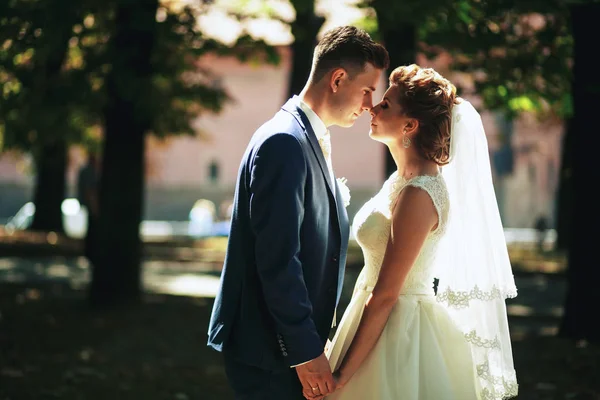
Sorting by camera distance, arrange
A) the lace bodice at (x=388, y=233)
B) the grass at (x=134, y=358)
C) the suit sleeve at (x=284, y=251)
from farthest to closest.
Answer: the grass at (x=134, y=358), the lace bodice at (x=388, y=233), the suit sleeve at (x=284, y=251)

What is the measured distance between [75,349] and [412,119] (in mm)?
6975

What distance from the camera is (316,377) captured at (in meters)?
3.71

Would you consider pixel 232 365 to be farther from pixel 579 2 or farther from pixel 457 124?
pixel 579 2

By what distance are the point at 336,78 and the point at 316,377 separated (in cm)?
115

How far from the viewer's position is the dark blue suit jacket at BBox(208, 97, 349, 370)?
3639mm

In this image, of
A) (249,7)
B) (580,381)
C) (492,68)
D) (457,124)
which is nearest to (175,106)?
(249,7)

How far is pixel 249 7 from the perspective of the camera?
53.6 feet

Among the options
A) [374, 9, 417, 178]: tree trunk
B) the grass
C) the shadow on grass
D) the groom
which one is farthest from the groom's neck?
[374, 9, 417, 178]: tree trunk

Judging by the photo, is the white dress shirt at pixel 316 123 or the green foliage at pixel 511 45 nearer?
the white dress shirt at pixel 316 123

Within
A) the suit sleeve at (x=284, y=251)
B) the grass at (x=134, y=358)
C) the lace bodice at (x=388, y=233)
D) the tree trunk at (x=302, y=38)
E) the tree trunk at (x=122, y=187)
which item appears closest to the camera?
the suit sleeve at (x=284, y=251)

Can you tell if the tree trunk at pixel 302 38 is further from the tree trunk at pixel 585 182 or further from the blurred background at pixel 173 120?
the tree trunk at pixel 585 182

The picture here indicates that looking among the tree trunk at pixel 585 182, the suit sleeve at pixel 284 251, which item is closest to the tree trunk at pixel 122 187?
the tree trunk at pixel 585 182

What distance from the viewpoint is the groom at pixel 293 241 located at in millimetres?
3643

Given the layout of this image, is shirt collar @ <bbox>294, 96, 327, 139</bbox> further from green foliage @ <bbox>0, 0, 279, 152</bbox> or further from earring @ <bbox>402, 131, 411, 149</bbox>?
green foliage @ <bbox>0, 0, 279, 152</bbox>
